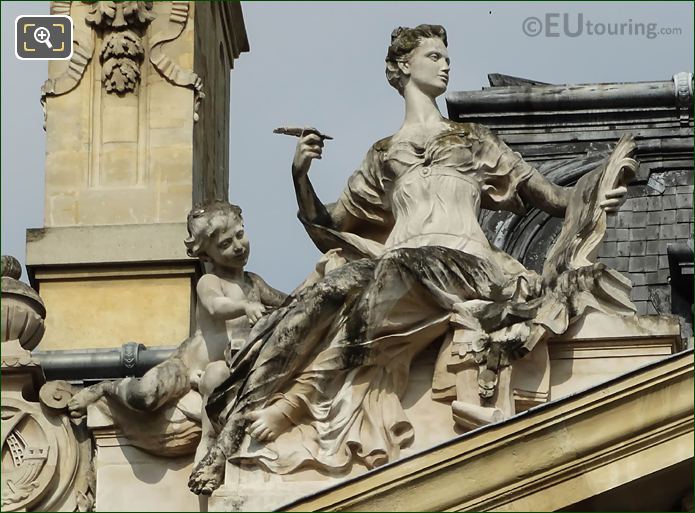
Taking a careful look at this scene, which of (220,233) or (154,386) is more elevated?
(220,233)

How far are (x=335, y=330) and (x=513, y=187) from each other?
1803mm

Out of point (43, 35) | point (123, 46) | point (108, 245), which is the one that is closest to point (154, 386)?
point (108, 245)

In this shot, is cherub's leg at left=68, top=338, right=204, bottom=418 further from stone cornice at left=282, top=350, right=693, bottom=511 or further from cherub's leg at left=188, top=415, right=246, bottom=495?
stone cornice at left=282, top=350, right=693, bottom=511

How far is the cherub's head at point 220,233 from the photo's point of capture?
78.7 ft

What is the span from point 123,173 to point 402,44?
477cm

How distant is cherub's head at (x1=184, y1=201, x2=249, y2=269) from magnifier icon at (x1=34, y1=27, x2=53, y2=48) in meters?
5.64

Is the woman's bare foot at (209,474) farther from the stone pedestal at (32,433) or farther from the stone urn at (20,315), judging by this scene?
the stone urn at (20,315)

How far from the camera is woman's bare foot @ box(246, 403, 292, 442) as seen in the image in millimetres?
23234

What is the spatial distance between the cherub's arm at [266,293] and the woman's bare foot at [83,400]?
1.19 meters

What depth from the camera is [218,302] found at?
78.6 ft

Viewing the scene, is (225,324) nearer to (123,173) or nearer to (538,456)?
(538,456)

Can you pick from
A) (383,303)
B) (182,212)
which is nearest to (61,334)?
(182,212)

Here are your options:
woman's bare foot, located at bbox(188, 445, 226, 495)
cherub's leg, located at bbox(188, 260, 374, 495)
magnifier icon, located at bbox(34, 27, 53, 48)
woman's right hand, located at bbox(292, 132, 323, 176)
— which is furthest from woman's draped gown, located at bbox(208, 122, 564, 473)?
magnifier icon, located at bbox(34, 27, 53, 48)

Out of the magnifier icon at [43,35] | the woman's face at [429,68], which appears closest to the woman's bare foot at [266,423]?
Result: the woman's face at [429,68]
